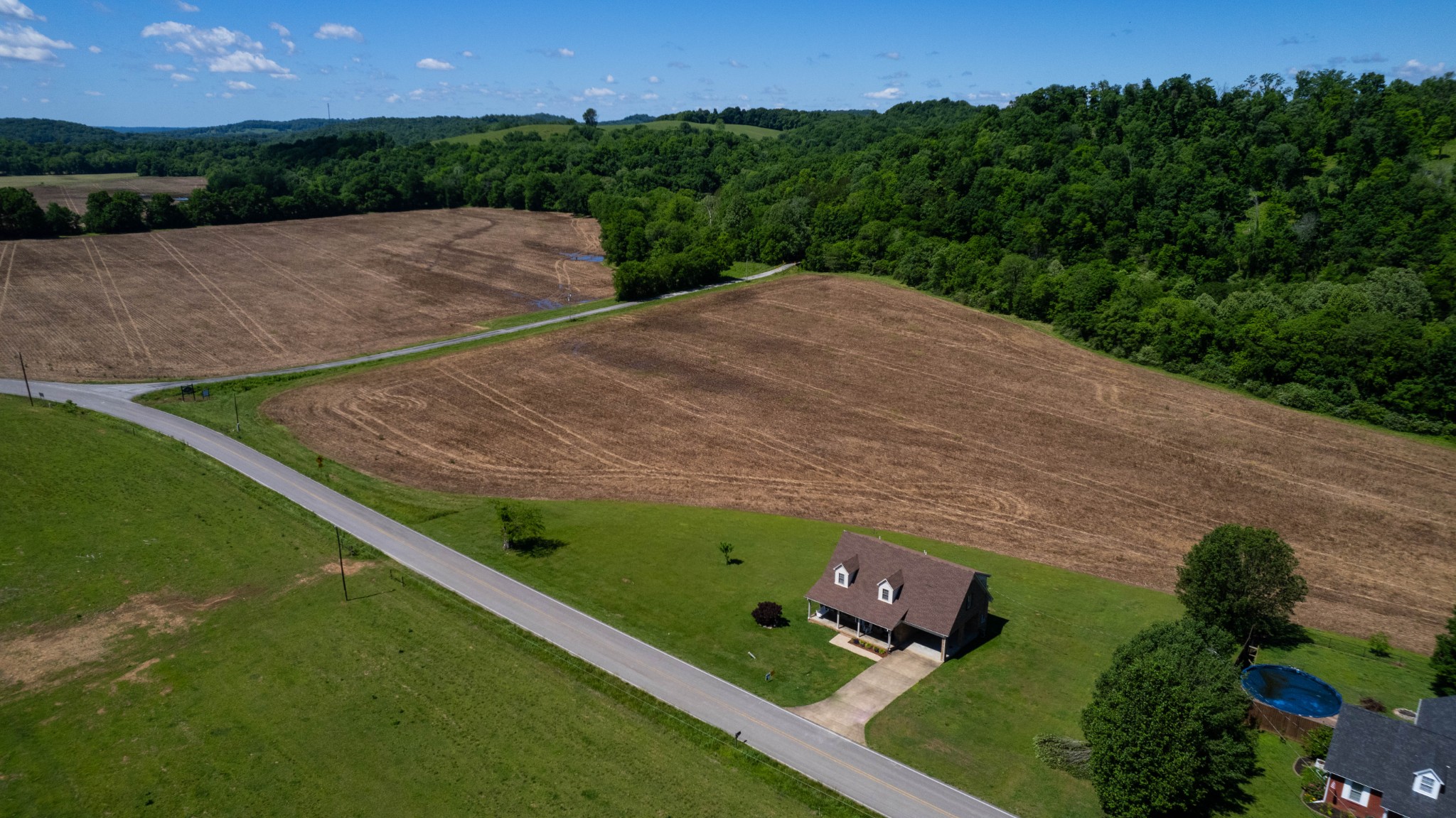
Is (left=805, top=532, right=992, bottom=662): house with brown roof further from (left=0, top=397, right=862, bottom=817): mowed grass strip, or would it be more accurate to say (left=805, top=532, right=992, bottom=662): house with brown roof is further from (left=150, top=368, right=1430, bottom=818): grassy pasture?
(left=0, top=397, right=862, bottom=817): mowed grass strip

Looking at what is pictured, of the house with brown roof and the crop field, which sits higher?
the crop field

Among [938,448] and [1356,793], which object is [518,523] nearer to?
[938,448]

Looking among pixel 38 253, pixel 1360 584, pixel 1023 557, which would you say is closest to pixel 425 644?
pixel 1023 557

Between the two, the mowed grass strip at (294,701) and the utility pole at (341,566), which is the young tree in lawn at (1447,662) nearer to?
the mowed grass strip at (294,701)

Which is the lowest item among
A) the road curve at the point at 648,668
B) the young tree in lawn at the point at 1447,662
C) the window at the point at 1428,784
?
the road curve at the point at 648,668

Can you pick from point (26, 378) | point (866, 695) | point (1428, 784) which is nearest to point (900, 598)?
point (866, 695)

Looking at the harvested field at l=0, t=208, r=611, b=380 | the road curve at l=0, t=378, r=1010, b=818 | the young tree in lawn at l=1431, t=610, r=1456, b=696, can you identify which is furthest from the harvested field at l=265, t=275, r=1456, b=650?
the harvested field at l=0, t=208, r=611, b=380

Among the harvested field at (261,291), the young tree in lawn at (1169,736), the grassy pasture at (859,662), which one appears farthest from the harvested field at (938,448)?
the harvested field at (261,291)

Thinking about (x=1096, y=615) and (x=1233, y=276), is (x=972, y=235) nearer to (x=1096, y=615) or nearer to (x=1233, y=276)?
(x=1233, y=276)
